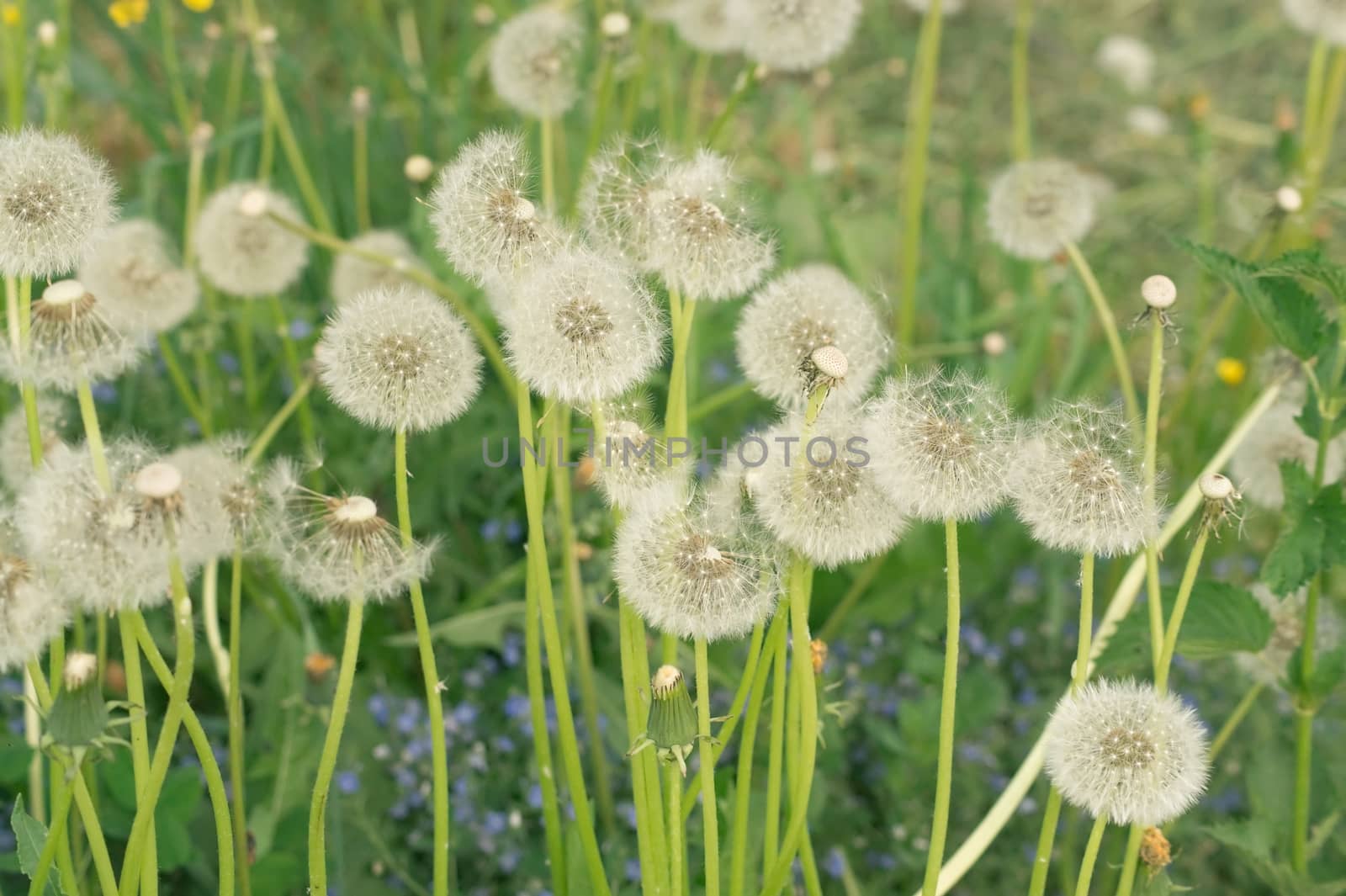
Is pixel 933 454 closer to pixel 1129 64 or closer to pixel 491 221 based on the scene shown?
pixel 491 221

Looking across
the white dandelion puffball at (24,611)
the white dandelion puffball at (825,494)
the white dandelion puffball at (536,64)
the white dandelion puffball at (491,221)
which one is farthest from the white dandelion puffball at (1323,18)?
the white dandelion puffball at (24,611)

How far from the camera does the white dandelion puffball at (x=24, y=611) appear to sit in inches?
41.7

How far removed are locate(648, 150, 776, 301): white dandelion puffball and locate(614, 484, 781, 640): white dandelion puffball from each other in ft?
0.72

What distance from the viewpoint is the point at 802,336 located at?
137 cm

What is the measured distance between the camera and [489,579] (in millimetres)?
2246

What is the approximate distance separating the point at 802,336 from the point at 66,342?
71cm

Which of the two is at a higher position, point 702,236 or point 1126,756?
point 702,236

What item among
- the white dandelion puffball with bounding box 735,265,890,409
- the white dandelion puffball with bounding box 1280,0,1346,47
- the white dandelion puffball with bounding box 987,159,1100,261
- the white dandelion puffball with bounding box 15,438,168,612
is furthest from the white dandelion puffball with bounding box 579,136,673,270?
the white dandelion puffball with bounding box 1280,0,1346,47

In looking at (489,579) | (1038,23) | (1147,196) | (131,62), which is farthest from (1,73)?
(1038,23)

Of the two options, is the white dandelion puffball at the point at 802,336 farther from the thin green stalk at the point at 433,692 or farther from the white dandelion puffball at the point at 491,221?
the thin green stalk at the point at 433,692

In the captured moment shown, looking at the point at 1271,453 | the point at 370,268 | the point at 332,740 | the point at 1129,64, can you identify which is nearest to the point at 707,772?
the point at 332,740

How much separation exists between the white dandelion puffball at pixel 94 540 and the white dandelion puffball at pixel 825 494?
1.65 ft

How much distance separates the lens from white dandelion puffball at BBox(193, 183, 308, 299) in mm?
2006

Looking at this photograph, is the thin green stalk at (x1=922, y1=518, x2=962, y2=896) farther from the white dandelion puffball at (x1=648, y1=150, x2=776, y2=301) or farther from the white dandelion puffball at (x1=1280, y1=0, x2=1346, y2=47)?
the white dandelion puffball at (x1=1280, y1=0, x2=1346, y2=47)
